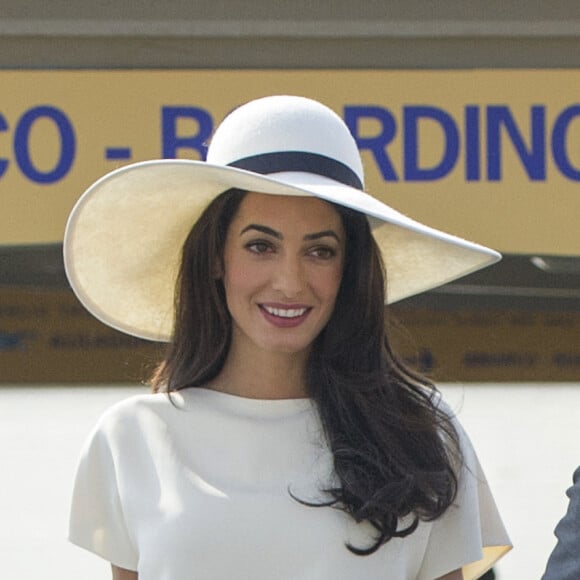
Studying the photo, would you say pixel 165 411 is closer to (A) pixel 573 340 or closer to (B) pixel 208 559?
(B) pixel 208 559

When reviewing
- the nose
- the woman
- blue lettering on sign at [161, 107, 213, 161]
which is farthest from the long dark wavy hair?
blue lettering on sign at [161, 107, 213, 161]

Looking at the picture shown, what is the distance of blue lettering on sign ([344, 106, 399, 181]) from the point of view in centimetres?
273

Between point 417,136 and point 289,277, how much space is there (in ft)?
3.42

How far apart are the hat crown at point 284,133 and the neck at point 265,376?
234mm

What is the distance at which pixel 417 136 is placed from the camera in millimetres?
2740

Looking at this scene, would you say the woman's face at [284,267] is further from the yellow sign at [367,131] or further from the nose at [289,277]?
the yellow sign at [367,131]

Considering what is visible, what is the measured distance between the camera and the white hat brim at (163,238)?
1.78m

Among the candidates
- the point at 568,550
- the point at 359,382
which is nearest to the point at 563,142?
the point at 359,382

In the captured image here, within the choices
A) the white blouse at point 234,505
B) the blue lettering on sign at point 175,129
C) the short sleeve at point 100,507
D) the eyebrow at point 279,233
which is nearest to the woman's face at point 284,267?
the eyebrow at point 279,233

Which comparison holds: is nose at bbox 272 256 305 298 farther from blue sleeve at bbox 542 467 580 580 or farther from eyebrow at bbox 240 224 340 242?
blue sleeve at bbox 542 467 580 580

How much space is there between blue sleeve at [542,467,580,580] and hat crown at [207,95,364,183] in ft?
1.88

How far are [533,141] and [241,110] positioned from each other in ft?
3.40

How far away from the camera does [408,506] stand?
5.84 feet
